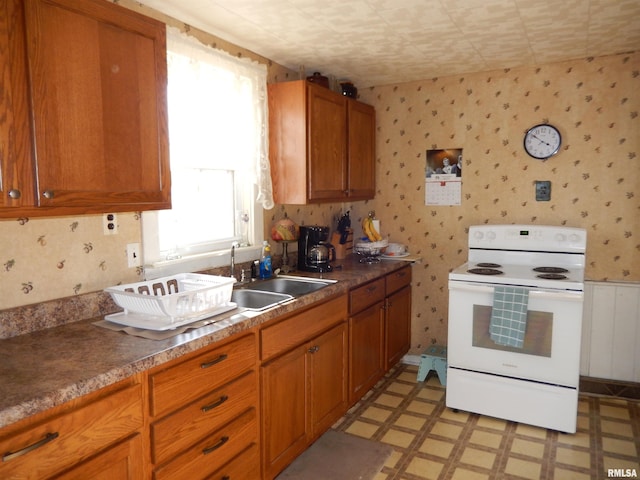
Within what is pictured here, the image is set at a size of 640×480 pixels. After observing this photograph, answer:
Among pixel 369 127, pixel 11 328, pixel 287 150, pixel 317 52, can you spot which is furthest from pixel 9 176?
pixel 369 127

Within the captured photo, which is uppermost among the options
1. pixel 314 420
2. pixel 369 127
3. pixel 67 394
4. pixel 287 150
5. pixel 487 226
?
pixel 369 127

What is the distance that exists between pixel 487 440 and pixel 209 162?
227cm

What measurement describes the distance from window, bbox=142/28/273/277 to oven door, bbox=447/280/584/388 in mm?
1397

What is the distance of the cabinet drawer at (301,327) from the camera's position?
7.00 ft

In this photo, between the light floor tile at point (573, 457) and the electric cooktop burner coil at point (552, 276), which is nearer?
the light floor tile at point (573, 457)

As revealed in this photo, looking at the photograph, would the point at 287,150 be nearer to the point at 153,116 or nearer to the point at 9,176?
the point at 153,116

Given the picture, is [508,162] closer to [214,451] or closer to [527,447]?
[527,447]

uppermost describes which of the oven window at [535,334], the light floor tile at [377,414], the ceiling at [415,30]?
the ceiling at [415,30]

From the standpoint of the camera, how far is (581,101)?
3.22 m

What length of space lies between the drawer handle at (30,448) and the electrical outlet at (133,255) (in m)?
1.05

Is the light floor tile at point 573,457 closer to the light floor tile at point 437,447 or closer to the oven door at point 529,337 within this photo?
the oven door at point 529,337

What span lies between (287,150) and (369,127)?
1.02m

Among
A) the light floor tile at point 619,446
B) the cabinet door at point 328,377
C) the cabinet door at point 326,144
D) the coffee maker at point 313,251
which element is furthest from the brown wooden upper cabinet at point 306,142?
the light floor tile at point 619,446

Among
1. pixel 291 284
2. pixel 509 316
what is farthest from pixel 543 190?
pixel 291 284
